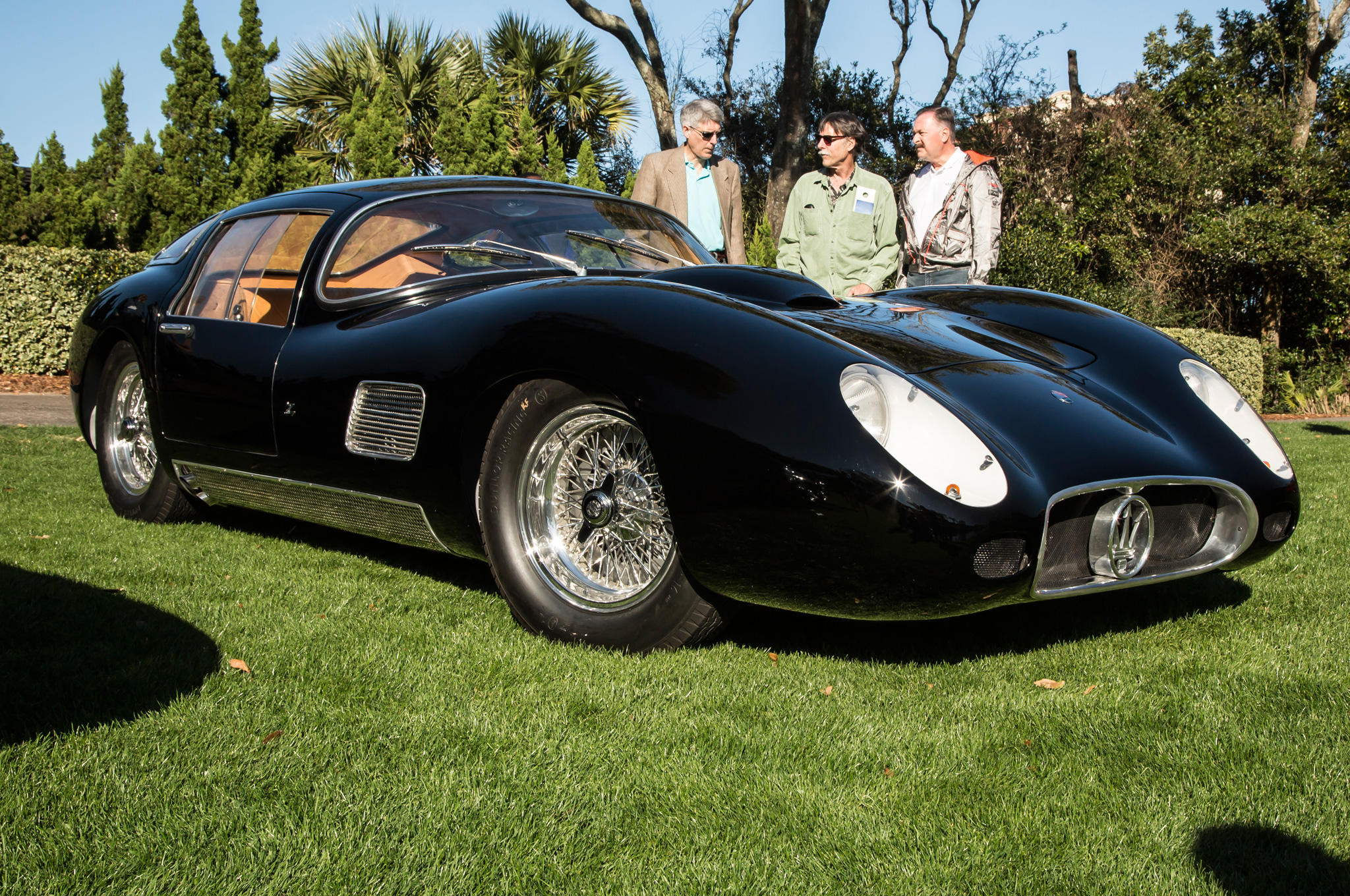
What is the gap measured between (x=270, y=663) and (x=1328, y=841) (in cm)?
222

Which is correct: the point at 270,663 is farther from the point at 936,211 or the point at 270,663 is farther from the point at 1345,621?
the point at 936,211

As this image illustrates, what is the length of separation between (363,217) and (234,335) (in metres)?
0.61

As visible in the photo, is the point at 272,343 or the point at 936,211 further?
the point at 936,211

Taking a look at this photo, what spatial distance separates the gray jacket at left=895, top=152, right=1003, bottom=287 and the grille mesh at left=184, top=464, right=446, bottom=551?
3.22 meters

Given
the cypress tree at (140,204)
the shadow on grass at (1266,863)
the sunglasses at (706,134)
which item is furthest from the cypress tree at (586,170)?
the shadow on grass at (1266,863)

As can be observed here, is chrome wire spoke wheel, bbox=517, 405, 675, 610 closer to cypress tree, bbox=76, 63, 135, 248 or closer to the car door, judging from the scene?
the car door

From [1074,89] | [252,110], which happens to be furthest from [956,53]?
[252,110]

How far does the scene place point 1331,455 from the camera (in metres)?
7.84

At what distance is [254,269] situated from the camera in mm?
4141

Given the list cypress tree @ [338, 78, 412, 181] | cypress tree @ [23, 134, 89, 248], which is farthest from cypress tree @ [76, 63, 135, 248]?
cypress tree @ [338, 78, 412, 181]

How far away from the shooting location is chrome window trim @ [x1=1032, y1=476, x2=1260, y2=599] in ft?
8.08

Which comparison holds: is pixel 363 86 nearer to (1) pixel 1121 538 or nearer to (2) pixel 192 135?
(2) pixel 192 135

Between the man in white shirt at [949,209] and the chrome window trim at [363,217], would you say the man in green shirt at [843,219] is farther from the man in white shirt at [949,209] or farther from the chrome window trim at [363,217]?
the chrome window trim at [363,217]

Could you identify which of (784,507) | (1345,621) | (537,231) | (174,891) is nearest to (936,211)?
(537,231)
